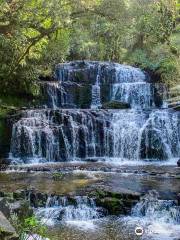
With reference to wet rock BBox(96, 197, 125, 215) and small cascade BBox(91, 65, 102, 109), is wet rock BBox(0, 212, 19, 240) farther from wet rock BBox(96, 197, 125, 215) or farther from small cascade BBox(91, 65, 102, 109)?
small cascade BBox(91, 65, 102, 109)

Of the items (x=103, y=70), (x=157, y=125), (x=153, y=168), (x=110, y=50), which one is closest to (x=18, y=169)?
(x=153, y=168)

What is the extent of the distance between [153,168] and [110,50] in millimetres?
17346

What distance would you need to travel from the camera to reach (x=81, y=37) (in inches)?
1264

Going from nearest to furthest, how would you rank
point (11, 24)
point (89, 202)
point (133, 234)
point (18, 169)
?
point (133, 234) < point (89, 202) < point (11, 24) < point (18, 169)

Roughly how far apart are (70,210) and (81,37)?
2107 cm

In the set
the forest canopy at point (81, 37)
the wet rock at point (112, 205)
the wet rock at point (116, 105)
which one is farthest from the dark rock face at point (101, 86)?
the wet rock at point (112, 205)

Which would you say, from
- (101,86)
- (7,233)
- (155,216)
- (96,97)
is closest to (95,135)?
(96,97)

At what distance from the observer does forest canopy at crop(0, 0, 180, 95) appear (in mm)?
16484

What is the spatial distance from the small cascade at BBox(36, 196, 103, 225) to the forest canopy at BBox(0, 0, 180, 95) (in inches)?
223

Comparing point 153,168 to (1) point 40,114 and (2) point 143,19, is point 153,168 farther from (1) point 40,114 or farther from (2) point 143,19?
(2) point 143,19

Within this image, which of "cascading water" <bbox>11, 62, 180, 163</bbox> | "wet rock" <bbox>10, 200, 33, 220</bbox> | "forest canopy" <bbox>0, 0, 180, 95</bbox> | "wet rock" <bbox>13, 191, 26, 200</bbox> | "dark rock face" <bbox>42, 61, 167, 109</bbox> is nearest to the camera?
"wet rock" <bbox>10, 200, 33, 220</bbox>

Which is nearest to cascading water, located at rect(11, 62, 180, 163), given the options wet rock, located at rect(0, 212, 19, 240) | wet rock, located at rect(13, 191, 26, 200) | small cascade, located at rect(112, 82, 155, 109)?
small cascade, located at rect(112, 82, 155, 109)

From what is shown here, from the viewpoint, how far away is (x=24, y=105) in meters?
23.2

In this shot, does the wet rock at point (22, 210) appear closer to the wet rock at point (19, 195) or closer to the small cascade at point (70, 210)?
the small cascade at point (70, 210)
